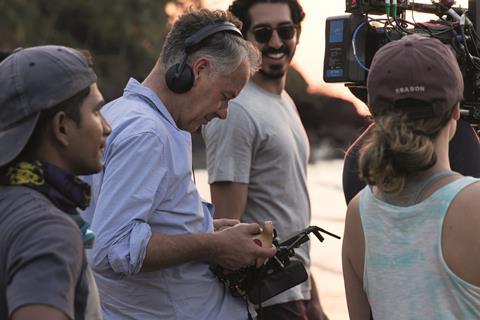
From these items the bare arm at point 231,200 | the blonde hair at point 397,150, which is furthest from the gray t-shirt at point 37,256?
the bare arm at point 231,200

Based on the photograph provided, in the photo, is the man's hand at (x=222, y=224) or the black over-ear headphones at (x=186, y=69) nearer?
the black over-ear headphones at (x=186, y=69)

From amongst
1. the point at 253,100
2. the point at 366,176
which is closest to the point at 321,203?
the point at 253,100

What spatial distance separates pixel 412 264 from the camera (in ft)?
8.09

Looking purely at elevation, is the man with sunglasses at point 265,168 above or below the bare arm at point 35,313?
below

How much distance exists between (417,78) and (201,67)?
95cm

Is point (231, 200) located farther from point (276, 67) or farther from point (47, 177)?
point (47, 177)

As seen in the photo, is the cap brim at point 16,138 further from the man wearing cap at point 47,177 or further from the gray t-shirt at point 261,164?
the gray t-shirt at point 261,164

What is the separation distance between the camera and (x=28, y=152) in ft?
7.29

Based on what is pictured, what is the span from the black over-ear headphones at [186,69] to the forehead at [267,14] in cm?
137

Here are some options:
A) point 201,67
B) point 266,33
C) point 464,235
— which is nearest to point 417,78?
point 464,235

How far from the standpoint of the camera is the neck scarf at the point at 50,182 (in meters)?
2.18

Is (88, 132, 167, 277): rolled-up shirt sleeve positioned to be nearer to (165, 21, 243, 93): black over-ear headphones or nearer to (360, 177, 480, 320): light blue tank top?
(165, 21, 243, 93): black over-ear headphones

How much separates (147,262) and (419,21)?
3.92 feet

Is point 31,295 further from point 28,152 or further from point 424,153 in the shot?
point 424,153
